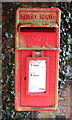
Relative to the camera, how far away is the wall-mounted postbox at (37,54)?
111 inches

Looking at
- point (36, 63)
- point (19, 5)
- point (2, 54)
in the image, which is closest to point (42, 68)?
point (36, 63)

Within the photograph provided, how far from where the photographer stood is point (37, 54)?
9.45 feet

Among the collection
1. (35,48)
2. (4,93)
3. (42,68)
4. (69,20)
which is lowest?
(4,93)

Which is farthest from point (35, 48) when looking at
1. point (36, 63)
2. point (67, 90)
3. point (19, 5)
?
point (67, 90)

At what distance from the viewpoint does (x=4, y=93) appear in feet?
10.4

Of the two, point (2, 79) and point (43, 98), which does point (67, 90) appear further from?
point (2, 79)

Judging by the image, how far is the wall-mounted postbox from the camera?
2.83m

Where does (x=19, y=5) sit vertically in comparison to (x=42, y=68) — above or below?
above

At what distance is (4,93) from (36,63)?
662mm

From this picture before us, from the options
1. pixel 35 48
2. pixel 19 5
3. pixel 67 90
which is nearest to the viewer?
pixel 35 48

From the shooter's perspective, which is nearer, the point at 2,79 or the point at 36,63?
the point at 36,63

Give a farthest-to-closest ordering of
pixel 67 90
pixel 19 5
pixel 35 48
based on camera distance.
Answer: pixel 67 90 → pixel 19 5 → pixel 35 48

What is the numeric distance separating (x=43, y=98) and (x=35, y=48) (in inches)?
25.6

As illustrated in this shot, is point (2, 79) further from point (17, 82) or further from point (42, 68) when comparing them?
point (42, 68)
